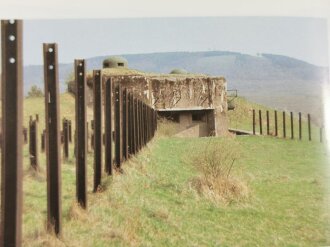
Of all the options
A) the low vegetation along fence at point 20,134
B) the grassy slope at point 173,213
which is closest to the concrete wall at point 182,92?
the grassy slope at point 173,213

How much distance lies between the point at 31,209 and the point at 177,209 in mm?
1744

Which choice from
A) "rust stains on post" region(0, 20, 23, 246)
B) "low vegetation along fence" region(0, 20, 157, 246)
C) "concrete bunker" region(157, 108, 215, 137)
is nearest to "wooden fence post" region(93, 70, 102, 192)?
"low vegetation along fence" region(0, 20, 157, 246)

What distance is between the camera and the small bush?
19.8ft

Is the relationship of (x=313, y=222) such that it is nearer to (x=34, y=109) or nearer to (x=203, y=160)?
(x=203, y=160)

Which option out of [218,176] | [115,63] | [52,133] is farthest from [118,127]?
[115,63]

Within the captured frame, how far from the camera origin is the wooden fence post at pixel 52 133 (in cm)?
308

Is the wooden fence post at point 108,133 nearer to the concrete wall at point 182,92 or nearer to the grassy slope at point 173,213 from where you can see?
the grassy slope at point 173,213

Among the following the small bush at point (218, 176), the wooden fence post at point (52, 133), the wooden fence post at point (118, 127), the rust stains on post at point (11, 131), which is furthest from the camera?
the small bush at point (218, 176)

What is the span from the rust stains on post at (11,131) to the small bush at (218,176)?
11.8 ft

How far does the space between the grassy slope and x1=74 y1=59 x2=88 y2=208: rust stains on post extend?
0.11m

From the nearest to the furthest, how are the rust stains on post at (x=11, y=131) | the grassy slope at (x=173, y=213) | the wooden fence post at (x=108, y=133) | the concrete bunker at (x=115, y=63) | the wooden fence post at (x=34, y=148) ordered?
the rust stains on post at (x=11, y=131), the grassy slope at (x=173, y=213), the wooden fence post at (x=108, y=133), the wooden fence post at (x=34, y=148), the concrete bunker at (x=115, y=63)

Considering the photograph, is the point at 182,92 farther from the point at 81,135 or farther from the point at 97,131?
the point at 81,135

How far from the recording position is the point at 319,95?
4.82m

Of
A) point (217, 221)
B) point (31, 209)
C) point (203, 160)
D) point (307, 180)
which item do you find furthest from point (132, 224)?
point (307, 180)
